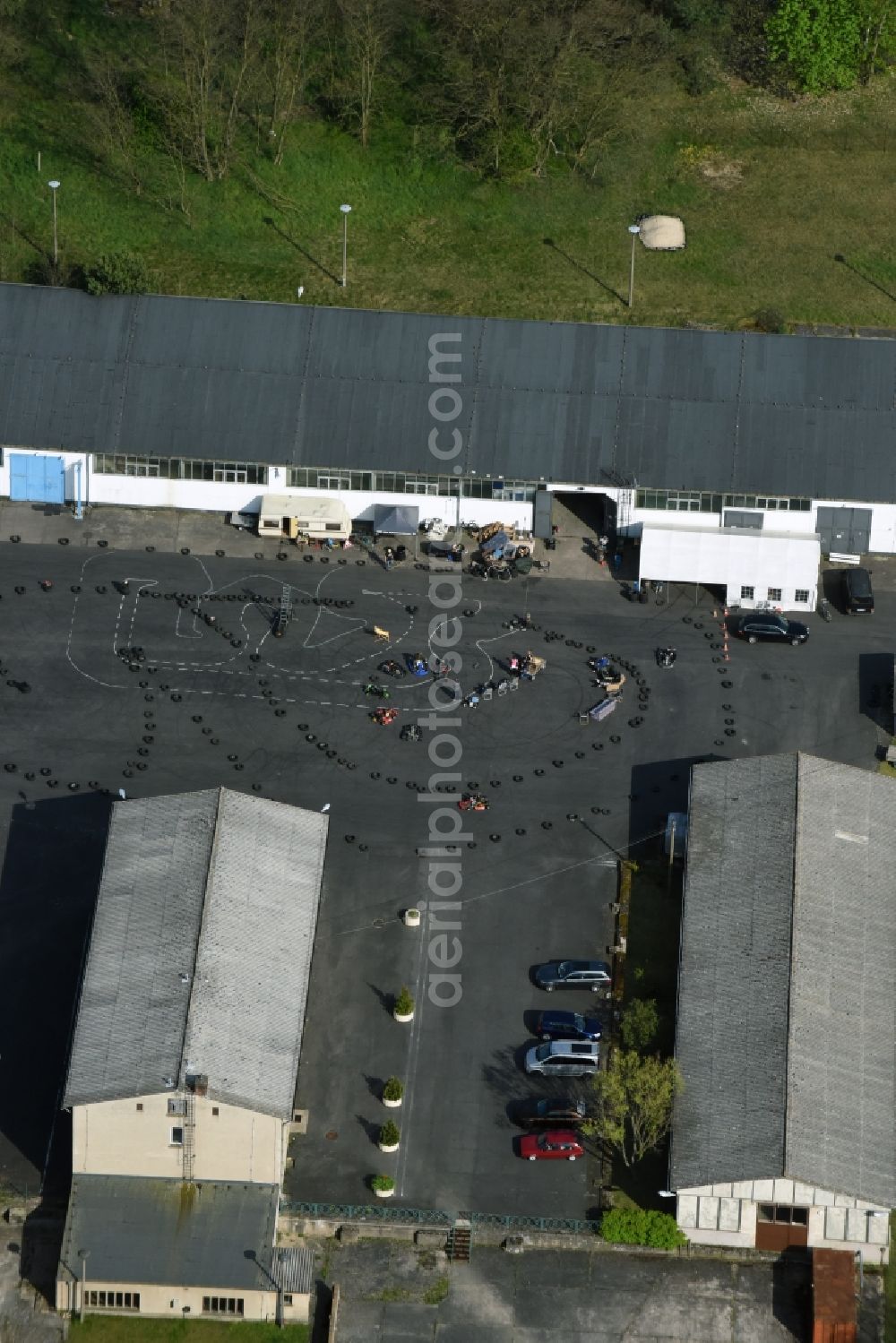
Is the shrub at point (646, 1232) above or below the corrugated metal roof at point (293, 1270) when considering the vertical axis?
above

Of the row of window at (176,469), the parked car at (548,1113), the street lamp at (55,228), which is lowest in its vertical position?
the parked car at (548,1113)

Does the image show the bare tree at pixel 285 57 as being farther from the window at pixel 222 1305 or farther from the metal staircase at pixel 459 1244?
the window at pixel 222 1305

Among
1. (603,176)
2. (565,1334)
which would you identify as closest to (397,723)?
(565,1334)

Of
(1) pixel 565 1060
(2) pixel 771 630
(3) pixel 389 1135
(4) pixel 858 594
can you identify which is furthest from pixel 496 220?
(3) pixel 389 1135

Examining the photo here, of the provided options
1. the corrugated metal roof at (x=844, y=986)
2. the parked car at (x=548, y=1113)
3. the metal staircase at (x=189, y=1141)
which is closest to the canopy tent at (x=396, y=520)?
the corrugated metal roof at (x=844, y=986)

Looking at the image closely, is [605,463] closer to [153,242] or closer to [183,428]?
[183,428]

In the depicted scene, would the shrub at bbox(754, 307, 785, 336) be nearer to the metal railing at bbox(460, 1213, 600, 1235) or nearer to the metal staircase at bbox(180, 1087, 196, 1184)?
the metal railing at bbox(460, 1213, 600, 1235)

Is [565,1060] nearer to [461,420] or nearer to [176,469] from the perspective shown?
[461,420]
